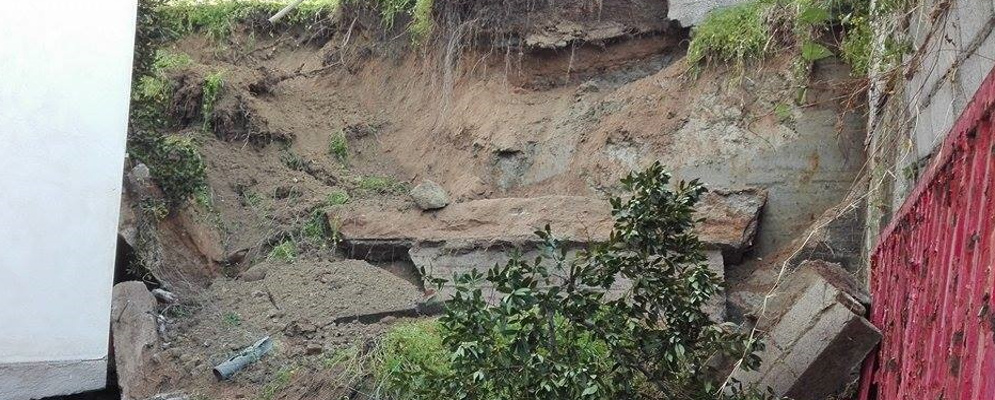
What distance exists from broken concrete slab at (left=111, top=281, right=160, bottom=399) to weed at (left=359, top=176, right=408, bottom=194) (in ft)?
8.07

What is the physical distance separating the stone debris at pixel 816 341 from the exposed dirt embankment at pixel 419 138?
5.91ft

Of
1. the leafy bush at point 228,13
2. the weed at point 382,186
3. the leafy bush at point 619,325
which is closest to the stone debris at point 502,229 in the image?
the weed at point 382,186

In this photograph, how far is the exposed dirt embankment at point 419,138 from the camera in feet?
22.2

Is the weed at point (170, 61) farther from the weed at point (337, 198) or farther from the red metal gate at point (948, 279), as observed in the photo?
the red metal gate at point (948, 279)

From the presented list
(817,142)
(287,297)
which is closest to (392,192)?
(287,297)

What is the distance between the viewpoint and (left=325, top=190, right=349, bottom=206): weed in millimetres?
8562

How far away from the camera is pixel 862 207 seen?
609 cm

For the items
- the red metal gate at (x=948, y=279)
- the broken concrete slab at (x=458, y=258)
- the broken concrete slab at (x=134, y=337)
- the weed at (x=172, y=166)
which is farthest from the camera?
the weed at (x=172, y=166)

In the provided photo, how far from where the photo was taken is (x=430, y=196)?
793 centimetres

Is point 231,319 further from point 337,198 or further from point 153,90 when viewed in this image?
point 153,90

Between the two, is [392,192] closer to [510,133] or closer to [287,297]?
[510,133]

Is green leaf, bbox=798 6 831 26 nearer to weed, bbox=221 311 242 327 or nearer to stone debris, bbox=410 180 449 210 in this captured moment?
stone debris, bbox=410 180 449 210

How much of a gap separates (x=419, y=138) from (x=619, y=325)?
5.28 meters

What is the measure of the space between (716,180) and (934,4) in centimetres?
322
